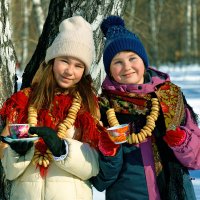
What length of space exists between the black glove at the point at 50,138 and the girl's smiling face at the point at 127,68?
45 cm

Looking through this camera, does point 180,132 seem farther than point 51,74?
No

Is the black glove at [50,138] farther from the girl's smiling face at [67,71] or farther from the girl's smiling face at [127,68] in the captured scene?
the girl's smiling face at [127,68]

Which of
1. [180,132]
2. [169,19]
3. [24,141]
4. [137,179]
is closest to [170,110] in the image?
[180,132]

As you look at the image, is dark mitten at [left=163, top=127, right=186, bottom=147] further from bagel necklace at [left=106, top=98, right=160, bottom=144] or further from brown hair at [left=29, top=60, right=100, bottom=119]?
brown hair at [left=29, top=60, right=100, bottom=119]

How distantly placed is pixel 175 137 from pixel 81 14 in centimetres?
121

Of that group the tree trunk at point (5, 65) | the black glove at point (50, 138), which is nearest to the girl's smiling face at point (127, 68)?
the black glove at point (50, 138)

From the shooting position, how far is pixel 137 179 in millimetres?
2418

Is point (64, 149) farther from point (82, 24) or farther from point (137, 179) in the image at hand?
point (82, 24)

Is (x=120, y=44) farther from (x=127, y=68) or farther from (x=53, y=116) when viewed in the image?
(x=53, y=116)

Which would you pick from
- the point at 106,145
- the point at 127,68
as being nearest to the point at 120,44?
the point at 127,68

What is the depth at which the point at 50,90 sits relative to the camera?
2.50 m

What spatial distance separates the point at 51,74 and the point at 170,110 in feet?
2.04

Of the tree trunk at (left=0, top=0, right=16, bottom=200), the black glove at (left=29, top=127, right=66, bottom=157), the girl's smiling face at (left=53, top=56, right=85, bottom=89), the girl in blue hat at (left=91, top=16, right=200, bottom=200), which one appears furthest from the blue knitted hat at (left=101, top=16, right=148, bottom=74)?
the tree trunk at (left=0, top=0, right=16, bottom=200)

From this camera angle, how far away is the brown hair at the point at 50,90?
8.06ft
